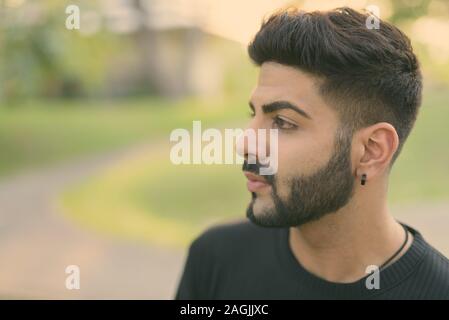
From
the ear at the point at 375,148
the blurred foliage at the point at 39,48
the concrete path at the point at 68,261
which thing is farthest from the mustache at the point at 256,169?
the blurred foliage at the point at 39,48

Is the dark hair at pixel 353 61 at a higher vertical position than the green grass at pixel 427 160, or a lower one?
higher

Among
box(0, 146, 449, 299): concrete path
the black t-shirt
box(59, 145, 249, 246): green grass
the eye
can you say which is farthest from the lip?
box(59, 145, 249, 246): green grass

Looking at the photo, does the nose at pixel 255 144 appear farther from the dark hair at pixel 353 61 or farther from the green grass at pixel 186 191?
the green grass at pixel 186 191

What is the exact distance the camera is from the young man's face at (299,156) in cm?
220

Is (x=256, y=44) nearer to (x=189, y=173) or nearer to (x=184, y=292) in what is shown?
(x=184, y=292)

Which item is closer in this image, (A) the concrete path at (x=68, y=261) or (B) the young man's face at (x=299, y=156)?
(B) the young man's face at (x=299, y=156)

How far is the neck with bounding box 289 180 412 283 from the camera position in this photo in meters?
2.27

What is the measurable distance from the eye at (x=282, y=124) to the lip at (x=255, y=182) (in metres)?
0.20

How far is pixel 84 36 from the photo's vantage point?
13.1 metres

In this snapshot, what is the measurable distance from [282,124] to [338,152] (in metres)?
0.23

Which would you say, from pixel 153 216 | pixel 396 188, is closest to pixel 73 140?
pixel 153 216

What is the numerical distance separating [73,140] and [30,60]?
25.5ft

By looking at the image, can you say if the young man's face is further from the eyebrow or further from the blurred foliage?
the blurred foliage

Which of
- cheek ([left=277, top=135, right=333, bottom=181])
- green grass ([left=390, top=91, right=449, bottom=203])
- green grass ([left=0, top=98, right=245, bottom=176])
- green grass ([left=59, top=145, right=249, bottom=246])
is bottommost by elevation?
green grass ([left=0, top=98, right=245, bottom=176])
